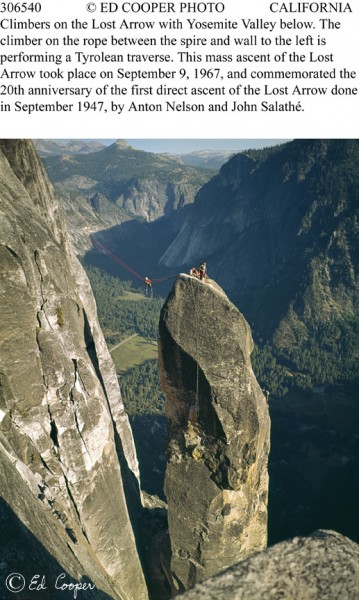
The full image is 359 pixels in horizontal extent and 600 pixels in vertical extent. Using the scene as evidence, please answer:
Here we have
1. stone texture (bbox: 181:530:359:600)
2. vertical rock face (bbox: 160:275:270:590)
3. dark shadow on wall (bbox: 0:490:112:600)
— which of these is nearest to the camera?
stone texture (bbox: 181:530:359:600)

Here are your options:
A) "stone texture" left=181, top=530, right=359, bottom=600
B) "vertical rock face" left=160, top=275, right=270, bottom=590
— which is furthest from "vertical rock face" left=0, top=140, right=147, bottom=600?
"stone texture" left=181, top=530, right=359, bottom=600

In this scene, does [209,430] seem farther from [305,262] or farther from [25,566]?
[305,262]

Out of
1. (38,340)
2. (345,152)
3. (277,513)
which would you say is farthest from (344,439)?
(345,152)

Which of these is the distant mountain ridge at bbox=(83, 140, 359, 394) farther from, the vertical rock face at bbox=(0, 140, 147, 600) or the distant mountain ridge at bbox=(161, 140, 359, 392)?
the vertical rock face at bbox=(0, 140, 147, 600)

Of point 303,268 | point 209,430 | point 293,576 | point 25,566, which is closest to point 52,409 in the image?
point 209,430

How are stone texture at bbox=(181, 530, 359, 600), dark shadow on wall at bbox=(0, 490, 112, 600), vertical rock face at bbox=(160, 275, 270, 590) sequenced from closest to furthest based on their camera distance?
1. stone texture at bbox=(181, 530, 359, 600)
2. dark shadow on wall at bbox=(0, 490, 112, 600)
3. vertical rock face at bbox=(160, 275, 270, 590)

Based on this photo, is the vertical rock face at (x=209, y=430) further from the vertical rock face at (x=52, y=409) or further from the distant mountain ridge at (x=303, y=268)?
the distant mountain ridge at (x=303, y=268)

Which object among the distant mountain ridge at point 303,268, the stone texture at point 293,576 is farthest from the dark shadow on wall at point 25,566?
the distant mountain ridge at point 303,268
